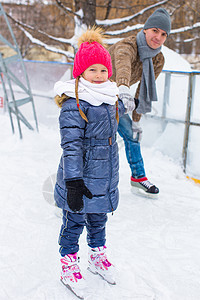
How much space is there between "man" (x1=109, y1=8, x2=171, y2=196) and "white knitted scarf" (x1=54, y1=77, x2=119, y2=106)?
0.45m

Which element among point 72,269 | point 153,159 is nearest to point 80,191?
point 72,269

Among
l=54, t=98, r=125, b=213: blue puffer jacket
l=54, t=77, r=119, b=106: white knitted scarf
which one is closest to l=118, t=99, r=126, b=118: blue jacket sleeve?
l=54, t=98, r=125, b=213: blue puffer jacket

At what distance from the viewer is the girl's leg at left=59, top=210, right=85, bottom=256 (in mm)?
1721

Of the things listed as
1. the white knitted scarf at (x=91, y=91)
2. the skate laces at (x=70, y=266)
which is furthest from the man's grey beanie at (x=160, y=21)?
the skate laces at (x=70, y=266)

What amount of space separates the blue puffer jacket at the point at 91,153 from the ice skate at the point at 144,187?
48.5 inches

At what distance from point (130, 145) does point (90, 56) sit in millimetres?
1426

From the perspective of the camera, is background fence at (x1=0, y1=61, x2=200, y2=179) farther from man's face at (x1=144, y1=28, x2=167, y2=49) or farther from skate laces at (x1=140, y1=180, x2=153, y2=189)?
man's face at (x1=144, y1=28, x2=167, y2=49)

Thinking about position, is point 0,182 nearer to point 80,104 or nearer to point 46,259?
point 46,259

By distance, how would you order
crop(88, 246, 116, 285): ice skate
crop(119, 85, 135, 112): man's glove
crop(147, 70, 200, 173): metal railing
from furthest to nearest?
crop(147, 70, 200, 173): metal railing, crop(119, 85, 135, 112): man's glove, crop(88, 246, 116, 285): ice skate

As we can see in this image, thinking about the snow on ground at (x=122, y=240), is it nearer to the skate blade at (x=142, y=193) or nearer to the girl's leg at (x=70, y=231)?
the skate blade at (x=142, y=193)

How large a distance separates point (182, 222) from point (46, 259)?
119 cm

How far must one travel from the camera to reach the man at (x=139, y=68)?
7.93 feet

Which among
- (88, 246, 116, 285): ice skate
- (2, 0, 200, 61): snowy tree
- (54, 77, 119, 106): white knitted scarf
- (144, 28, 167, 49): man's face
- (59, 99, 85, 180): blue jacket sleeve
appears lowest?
(88, 246, 116, 285): ice skate

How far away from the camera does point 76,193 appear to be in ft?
4.92
